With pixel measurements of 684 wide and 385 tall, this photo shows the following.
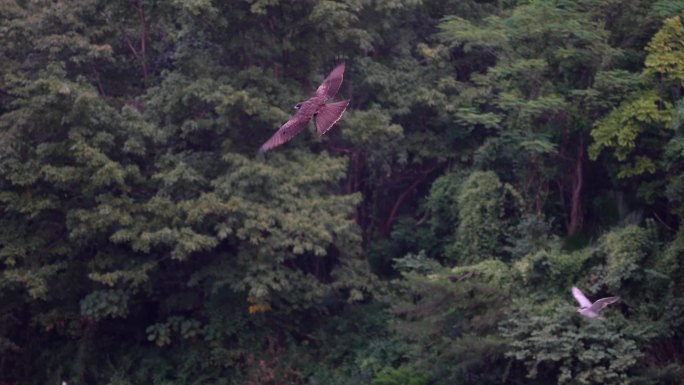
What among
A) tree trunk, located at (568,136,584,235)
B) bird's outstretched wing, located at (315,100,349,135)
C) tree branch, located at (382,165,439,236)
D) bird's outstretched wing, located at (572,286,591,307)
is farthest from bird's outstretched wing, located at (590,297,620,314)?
tree branch, located at (382,165,439,236)

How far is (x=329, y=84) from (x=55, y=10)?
7.67 meters

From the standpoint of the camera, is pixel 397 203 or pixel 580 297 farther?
pixel 397 203

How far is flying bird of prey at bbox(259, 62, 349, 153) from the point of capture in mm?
6184

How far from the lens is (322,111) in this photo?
6320mm

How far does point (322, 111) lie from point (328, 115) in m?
0.07

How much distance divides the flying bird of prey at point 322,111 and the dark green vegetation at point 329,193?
16.5ft

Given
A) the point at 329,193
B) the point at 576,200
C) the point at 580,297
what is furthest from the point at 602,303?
the point at 329,193

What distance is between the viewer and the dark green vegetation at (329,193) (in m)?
11.3

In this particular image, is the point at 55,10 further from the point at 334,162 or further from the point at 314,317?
the point at 314,317

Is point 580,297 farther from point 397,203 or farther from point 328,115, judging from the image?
point 397,203

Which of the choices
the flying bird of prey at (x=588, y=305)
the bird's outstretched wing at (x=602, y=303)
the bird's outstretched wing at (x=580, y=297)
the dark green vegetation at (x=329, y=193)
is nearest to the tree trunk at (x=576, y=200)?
the dark green vegetation at (x=329, y=193)

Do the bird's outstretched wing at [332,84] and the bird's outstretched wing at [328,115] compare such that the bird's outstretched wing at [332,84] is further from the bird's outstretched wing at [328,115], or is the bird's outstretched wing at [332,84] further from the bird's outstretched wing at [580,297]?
the bird's outstretched wing at [580,297]

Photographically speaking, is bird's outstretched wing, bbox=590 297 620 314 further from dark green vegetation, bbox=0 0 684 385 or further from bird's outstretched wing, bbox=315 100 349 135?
bird's outstretched wing, bbox=315 100 349 135

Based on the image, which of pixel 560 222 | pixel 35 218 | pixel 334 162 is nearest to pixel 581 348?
pixel 560 222
